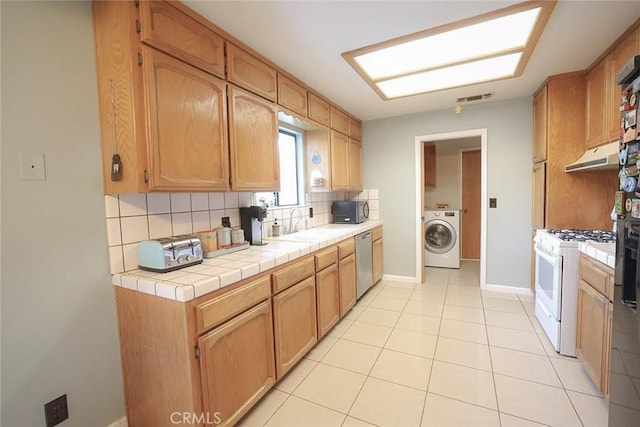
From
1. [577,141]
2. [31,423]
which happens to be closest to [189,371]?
[31,423]

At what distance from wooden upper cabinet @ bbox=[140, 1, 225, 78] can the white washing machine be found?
3.74 meters

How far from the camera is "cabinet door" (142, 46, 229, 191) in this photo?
4.23 ft

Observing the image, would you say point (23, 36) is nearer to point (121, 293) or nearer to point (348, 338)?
point (121, 293)

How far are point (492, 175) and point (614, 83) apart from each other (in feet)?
4.32

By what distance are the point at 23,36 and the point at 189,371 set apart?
5.06 ft

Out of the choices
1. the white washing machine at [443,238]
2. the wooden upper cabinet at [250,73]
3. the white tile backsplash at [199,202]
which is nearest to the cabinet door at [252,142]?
the wooden upper cabinet at [250,73]

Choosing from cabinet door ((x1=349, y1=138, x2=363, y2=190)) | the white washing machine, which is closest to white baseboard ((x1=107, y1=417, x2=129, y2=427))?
cabinet door ((x1=349, y1=138, x2=363, y2=190))

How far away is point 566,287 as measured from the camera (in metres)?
1.90

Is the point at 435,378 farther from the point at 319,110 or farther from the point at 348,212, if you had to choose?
the point at 319,110

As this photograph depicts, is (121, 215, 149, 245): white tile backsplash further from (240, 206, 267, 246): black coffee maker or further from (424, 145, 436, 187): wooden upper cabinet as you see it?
(424, 145, 436, 187): wooden upper cabinet

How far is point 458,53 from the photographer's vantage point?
194cm

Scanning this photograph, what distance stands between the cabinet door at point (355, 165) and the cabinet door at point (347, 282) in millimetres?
1053

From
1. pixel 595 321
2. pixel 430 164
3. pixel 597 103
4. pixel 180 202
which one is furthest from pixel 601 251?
pixel 430 164

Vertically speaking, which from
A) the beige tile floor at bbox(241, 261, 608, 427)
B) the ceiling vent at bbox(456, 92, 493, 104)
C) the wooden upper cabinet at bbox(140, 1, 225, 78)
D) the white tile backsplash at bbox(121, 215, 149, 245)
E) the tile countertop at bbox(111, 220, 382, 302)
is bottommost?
the beige tile floor at bbox(241, 261, 608, 427)
